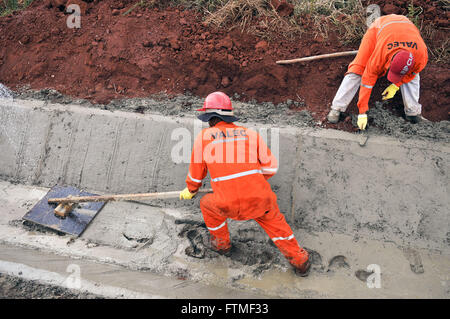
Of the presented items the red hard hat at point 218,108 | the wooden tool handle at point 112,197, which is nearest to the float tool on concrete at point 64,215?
the wooden tool handle at point 112,197

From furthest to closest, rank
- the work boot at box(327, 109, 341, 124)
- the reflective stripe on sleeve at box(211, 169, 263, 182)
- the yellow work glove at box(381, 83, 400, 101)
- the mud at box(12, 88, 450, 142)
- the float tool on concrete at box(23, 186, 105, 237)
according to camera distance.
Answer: the work boot at box(327, 109, 341, 124) → the mud at box(12, 88, 450, 142) → the yellow work glove at box(381, 83, 400, 101) → the float tool on concrete at box(23, 186, 105, 237) → the reflective stripe on sleeve at box(211, 169, 263, 182)

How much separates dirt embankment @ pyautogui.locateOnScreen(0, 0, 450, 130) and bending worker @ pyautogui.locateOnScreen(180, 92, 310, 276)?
171cm

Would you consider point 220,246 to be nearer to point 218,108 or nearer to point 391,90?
point 218,108

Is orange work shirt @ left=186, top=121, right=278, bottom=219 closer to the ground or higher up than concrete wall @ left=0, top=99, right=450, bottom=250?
higher up

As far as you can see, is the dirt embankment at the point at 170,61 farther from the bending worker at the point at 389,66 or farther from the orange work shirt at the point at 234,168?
the orange work shirt at the point at 234,168

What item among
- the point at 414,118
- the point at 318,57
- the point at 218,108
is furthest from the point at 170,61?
the point at 414,118

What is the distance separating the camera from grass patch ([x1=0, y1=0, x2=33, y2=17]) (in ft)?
20.6

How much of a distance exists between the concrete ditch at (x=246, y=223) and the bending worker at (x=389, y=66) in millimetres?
479

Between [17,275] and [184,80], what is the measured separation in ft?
10.7

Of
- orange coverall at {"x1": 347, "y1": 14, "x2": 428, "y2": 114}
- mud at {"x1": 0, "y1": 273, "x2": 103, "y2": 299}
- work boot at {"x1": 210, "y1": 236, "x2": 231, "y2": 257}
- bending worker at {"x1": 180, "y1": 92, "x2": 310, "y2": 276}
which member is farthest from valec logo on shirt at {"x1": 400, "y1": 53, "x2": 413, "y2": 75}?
mud at {"x1": 0, "y1": 273, "x2": 103, "y2": 299}

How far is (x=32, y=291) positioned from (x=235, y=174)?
209 cm

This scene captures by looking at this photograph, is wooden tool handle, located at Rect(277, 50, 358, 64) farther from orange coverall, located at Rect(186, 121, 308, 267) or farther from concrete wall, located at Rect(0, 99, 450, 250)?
orange coverall, located at Rect(186, 121, 308, 267)

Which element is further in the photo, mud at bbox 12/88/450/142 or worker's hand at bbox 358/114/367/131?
mud at bbox 12/88/450/142
